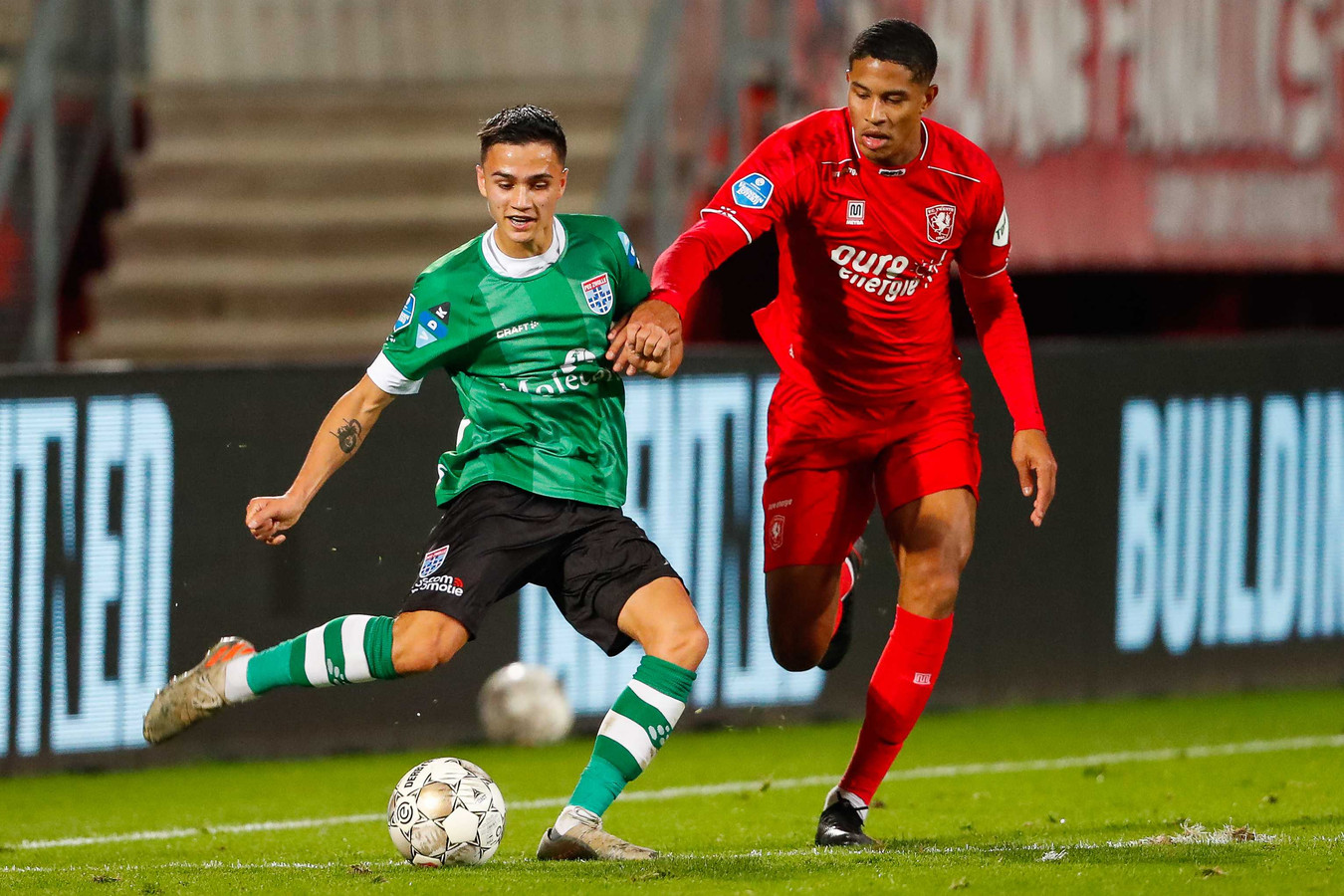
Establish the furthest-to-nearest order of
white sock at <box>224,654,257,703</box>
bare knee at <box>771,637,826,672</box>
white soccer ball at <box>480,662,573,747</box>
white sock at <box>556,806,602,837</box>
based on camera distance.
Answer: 1. white soccer ball at <box>480,662,573,747</box>
2. bare knee at <box>771,637,826,672</box>
3. white sock at <box>224,654,257,703</box>
4. white sock at <box>556,806,602,837</box>

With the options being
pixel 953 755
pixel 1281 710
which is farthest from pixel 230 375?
pixel 1281 710

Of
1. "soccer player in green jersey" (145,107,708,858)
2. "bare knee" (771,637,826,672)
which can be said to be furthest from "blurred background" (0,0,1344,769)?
"soccer player in green jersey" (145,107,708,858)

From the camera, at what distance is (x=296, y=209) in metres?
12.2

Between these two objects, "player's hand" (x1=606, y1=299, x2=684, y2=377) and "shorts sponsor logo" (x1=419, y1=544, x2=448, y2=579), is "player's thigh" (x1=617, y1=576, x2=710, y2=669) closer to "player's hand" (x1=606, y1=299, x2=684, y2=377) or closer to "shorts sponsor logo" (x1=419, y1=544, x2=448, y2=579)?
"shorts sponsor logo" (x1=419, y1=544, x2=448, y2=579)

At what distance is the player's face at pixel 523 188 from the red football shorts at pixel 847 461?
1242 millimetres

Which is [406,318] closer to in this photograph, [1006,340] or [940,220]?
[940,220]

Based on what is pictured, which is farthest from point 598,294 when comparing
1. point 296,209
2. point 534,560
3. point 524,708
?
point 296,209

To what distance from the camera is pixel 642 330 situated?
549cm

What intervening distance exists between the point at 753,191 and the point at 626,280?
1.42ft

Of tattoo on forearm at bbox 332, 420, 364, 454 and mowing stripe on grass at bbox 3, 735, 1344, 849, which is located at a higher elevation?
tattoo on forearm at bbox 332, 420, 364, 454

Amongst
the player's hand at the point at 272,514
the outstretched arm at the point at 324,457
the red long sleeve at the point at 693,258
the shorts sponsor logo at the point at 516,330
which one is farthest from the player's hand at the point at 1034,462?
the player's hand at the point at 272,514

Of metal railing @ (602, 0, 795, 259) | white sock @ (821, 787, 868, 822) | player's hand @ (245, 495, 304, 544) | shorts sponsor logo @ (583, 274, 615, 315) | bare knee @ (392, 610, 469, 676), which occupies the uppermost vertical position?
metal railing @ (602, 0, 795, 259)

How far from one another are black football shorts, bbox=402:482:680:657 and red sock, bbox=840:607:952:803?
92 centimetres

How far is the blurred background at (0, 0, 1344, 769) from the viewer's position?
335 inches
